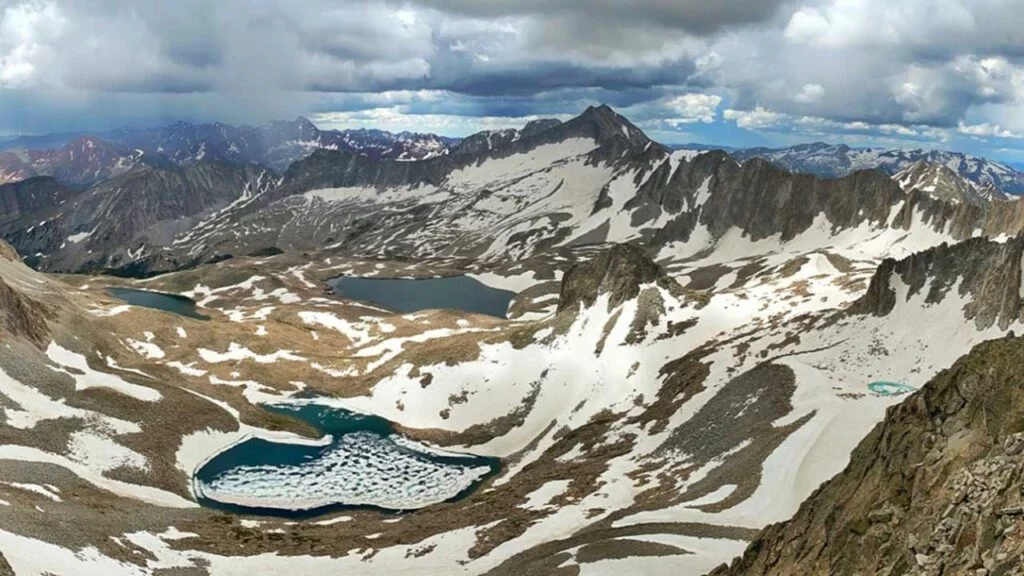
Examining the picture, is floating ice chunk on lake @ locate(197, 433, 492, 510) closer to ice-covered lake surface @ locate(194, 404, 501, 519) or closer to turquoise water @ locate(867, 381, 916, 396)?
ice-covered lake surface @ locate(194, 404, 501, 519)

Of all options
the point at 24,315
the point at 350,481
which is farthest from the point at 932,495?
the point at 24,315

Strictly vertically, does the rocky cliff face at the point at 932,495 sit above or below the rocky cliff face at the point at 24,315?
above

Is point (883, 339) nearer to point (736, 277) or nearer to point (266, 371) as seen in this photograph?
point (266, 371)

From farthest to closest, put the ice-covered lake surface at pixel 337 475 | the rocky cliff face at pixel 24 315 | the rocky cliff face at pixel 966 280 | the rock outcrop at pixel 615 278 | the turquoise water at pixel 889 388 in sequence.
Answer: the rock outcrop at pixel 615 278, the rocky cliff face at pixel 24 315, the ice-covered lake surface at pixel 337 475, the rocky cliff face at pixel 966 280, the turquoise water at pixel 889 388

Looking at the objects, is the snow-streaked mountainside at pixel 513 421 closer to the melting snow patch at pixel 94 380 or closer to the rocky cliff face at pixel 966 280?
the rocky cliff face at pixel 966 280

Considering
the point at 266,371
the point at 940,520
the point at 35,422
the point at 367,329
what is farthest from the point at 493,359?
the point at 940,520

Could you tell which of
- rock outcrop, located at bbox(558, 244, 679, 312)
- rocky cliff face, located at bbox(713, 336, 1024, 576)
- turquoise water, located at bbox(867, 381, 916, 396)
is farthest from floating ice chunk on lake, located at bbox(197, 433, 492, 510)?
rocky cliff face, located at bbox(713, 336, 1024, 576)

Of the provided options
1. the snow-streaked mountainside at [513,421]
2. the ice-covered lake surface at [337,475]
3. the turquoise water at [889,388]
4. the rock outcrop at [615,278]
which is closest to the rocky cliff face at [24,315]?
the snow-streaked mountainside at [513,421]
